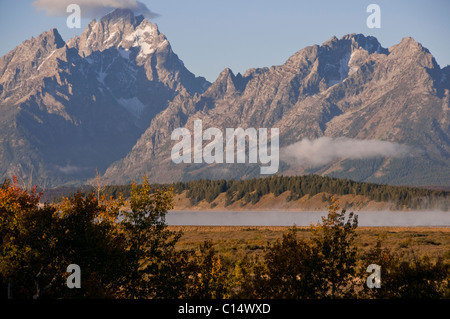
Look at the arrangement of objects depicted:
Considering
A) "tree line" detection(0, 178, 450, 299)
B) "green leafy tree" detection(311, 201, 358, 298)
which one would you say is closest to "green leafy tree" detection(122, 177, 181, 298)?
"tree line" detection(0, 178, 450, 299)

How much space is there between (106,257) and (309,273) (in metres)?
13.4

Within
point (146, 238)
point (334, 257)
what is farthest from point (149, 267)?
point (334, 257)

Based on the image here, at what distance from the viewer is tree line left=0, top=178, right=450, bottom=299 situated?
138ft

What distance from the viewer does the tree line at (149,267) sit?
138 ft

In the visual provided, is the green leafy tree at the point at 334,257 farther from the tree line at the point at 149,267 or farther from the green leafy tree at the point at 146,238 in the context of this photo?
the green leafy tree at the point at 146,238

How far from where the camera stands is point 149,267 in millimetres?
45094

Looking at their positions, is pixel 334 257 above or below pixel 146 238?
below

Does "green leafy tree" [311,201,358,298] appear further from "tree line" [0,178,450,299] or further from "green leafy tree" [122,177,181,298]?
"green leafy tree" [122,177,181,298]

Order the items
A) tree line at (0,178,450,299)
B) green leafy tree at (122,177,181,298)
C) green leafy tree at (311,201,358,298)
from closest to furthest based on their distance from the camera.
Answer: tree line at (0,178,450,299), green leafy tree at (311,201,358,298), green leafy tree at (122,177,181,298)

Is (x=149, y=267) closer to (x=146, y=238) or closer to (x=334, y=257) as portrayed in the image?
(x=146, y=238)

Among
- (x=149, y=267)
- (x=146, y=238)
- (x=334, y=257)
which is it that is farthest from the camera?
(x=146, y=238)

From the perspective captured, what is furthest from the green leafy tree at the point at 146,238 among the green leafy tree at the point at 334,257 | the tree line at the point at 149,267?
the green leafy tree at the point at 334,257
